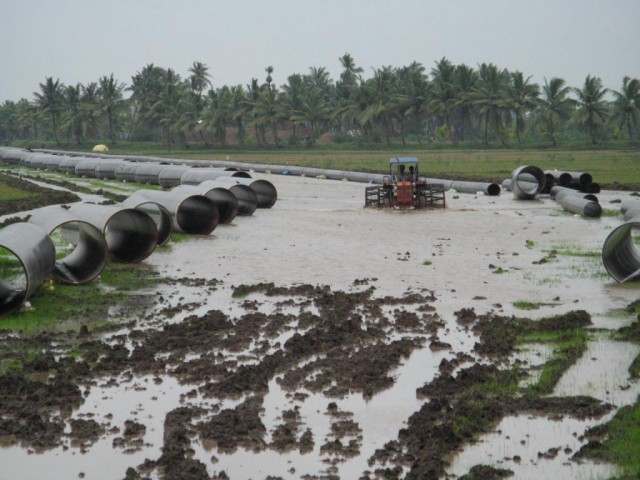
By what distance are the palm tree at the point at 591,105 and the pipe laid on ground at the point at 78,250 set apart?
72221 millimetres

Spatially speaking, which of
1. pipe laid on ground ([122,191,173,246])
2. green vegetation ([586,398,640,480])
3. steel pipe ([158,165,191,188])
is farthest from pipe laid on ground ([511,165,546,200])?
green vegetation ([586,398,640,480])

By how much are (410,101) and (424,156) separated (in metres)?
19.7

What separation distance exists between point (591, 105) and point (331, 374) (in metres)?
79.3

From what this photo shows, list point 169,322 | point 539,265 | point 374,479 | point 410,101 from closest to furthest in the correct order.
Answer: point 374,479 → point 169,322 → point 539,265 → point 410,101

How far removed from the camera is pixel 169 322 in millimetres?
16281

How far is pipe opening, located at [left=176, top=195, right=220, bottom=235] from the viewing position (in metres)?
28.9

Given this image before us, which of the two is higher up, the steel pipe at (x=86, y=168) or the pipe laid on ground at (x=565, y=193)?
the steel pipe at (x=86, y=168)

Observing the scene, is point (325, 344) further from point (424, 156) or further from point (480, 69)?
point (480, 69)

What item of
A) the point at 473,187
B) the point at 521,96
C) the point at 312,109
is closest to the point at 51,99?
the point at 312,109

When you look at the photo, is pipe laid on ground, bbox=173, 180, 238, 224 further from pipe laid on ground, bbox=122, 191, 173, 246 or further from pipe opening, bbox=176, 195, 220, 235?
pipe laid on ground, bbox=122, 191, 173, 246

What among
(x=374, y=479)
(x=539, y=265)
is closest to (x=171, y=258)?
(x=539, y=265)

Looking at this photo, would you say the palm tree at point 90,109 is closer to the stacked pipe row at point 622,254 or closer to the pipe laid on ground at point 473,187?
the pipe laid on ground at point 473,187

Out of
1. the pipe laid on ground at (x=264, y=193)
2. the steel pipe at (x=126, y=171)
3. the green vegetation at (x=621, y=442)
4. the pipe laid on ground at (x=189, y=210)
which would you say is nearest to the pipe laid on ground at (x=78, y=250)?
the pipe laid on ground at (x=189, y=210)

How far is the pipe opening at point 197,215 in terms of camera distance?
28.9 metres
